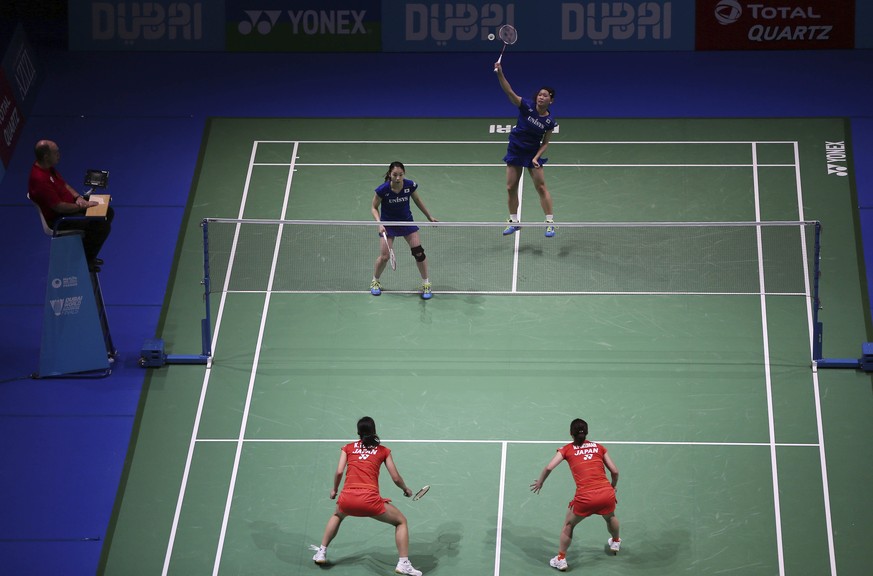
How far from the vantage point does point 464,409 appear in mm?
17875

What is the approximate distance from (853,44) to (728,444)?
8094 mm

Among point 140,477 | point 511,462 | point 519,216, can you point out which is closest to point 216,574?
point 140,477

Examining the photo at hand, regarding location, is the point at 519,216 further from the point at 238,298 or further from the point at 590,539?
the point at 590,539

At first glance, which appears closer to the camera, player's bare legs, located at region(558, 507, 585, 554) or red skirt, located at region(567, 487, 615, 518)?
red skirt, located at region(567, 487, 615, 518)

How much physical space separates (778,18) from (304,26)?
677 centimetres

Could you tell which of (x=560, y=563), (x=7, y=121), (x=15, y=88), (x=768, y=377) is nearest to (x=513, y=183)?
(x=768, y=377)

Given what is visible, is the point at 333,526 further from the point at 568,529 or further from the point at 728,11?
the point at 728,11

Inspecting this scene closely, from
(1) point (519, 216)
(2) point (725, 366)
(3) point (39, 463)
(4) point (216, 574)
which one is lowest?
(4) point (216, 574)

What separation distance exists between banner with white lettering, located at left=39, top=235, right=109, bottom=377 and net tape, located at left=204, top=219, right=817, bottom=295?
166 centimetres

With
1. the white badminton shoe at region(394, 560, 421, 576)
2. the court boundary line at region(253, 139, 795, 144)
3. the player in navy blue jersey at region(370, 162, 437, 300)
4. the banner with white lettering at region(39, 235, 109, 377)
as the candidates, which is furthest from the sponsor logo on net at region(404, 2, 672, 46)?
the white badminton shoe at region(394, 560, 421, 576)

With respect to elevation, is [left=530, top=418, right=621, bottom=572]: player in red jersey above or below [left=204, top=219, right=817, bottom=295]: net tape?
below

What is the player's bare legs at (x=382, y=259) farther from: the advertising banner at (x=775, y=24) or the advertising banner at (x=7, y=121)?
the advertising banner at (x=775, y=24)

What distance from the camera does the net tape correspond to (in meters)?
19.3

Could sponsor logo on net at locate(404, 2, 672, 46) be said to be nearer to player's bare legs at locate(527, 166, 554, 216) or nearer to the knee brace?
player's bare legs at locate(527, 166, 554, 216)
